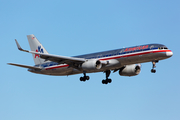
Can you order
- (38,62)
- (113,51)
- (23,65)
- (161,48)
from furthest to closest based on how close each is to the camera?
(38,62)
(23,65)
(113,51)
(161,48)

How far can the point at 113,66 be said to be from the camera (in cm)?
5509

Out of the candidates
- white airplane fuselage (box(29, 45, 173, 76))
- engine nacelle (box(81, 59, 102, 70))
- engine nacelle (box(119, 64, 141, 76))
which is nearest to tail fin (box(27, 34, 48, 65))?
white airplane fuselage (box(29, 45, 173, 76))

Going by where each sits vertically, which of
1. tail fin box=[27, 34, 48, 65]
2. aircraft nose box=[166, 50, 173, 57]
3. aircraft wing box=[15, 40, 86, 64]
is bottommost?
aircraft nose box=[166, 50, 173, 57]

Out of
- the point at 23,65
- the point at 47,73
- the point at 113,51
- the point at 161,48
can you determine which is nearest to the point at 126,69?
the point at 113,51

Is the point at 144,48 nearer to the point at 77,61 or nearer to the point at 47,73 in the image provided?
the point at 77,61

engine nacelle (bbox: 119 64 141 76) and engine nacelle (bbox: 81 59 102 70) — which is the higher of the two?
engine nacelle (bbox: 119 64 141 76)

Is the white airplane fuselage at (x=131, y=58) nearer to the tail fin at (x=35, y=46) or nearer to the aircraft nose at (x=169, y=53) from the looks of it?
the aircraft nose at (x=169, y=53)

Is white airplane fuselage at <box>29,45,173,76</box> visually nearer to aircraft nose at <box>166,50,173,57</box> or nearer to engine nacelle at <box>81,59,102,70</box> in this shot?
aircraft nose at <box>166,50,173,57</box>

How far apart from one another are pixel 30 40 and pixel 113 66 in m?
20.5

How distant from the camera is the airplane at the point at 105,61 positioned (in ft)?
173

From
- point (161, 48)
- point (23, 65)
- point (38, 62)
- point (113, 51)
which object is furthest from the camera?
point (38, 62)

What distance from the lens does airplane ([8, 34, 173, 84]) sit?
5262 cm

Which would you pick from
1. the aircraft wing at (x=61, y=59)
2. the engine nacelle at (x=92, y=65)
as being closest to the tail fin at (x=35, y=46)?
the aircraft wing at (x=61, y=59)

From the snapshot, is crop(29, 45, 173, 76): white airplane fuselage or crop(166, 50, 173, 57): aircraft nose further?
crop(29, 45, 173, 76): white airplane fuselage
